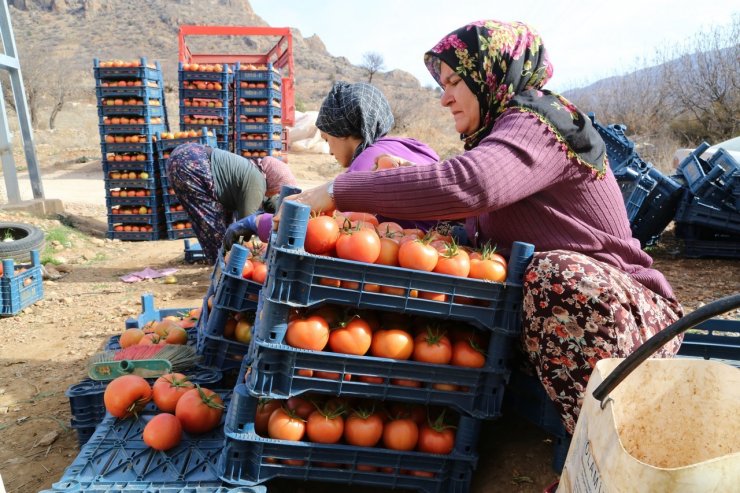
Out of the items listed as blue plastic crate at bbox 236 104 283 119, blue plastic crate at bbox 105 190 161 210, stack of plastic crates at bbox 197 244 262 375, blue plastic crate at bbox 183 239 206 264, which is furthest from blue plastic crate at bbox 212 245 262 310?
blue plastic crate at bbox 236 104 283 119

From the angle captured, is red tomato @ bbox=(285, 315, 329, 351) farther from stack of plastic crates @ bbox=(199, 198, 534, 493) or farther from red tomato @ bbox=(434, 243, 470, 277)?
red tomato @ bbox=(434, 243, 470, 277)

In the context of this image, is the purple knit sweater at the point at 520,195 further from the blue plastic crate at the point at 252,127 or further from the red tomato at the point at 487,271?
the blue plastic crate at the point at 252,127

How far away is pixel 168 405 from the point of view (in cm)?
225

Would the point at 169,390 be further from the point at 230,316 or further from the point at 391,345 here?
the point at 391,345

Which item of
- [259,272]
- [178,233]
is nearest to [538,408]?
[259,272]

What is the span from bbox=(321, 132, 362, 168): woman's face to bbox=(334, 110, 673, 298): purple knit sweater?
1.66 meters

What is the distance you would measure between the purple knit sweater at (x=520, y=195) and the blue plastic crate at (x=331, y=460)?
2.46 ft

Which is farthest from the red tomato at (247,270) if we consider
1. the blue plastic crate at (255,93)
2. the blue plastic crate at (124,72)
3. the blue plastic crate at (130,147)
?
the blue plastic crate at (255,93)

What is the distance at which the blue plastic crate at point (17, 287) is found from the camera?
4.68 m

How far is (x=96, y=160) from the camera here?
1873 centimetres

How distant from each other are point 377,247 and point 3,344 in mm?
3780

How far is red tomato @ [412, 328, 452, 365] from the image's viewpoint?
6.01ft

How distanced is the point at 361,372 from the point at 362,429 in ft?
0.72

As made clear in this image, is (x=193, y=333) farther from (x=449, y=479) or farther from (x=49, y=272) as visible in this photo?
(x=49, y=272)
